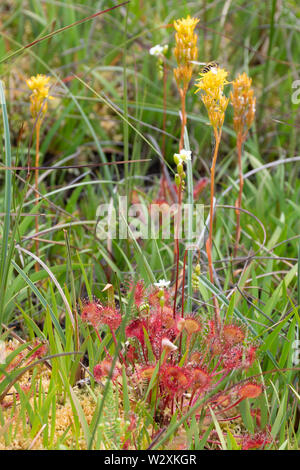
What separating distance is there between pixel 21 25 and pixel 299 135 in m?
1.40

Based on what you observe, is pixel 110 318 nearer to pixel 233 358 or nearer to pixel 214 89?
pixel 233 358

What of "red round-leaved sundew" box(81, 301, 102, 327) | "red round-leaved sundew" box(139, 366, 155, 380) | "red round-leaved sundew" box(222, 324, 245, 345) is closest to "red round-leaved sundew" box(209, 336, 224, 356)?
"red round-leaved sundew" box(222, 324, 245, 345)

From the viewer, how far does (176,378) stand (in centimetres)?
111

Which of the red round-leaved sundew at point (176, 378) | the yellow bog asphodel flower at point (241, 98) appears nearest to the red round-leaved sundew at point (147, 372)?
the red round-leaved sundew at point (176, 378)

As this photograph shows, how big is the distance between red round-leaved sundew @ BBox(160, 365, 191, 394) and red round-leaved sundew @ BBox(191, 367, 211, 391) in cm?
2

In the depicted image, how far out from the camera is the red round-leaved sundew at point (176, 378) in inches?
43.1

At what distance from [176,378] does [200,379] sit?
0.18 feet

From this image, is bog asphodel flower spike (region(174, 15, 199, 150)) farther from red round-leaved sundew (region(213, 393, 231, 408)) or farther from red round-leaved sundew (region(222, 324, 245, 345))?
red round-leaved sundew (region(213, 393, 231, 408))

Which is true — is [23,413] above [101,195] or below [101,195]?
below

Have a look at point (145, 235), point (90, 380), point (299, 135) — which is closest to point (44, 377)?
point (90, 380)

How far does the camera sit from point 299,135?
2.56m

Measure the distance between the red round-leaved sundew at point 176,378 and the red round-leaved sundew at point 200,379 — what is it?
0.05ft

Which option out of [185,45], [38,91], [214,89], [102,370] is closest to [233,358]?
[102,370]
